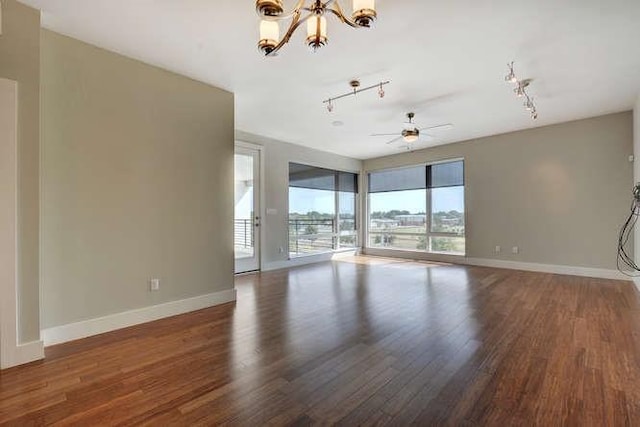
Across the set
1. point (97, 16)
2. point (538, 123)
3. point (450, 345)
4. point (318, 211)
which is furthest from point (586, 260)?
point (97, 16)

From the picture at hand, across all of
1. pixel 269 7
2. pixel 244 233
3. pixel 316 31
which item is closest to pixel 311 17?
pixel 316 31

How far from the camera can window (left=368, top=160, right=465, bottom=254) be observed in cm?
703

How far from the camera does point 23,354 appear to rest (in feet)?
7.80

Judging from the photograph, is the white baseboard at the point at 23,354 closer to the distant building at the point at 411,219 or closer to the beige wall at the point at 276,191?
the beige wall at the point at 276,191

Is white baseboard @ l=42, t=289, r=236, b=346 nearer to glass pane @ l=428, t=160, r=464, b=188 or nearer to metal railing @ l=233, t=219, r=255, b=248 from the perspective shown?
metal railing @ l=233, t=219, r=255, b=248

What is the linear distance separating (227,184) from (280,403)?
2.81 m

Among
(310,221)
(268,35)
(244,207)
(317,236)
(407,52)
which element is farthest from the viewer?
(317,236)

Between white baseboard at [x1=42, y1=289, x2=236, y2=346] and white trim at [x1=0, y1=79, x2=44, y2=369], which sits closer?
white trim at [x1=0, y1=79, x2=44, y2=369]

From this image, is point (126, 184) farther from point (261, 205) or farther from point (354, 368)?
point (261, 205)

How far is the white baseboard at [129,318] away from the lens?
9.01 feet

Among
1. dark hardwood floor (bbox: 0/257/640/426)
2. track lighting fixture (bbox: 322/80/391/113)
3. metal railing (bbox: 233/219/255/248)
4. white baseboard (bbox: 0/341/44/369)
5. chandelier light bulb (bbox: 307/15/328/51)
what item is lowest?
dark hardwood floor (bbox: 0/257/640/426)

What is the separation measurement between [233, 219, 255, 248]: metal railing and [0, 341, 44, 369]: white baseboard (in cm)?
365

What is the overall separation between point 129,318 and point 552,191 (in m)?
6.84

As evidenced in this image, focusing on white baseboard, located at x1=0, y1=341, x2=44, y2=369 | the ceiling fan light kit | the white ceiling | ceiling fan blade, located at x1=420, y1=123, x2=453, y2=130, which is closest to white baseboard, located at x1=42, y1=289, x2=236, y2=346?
white baseboard, located at x1=0, y1=341, x2=44, y2=369
